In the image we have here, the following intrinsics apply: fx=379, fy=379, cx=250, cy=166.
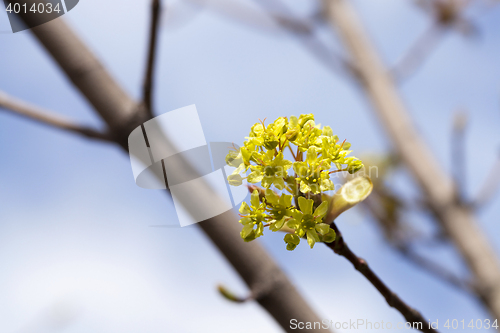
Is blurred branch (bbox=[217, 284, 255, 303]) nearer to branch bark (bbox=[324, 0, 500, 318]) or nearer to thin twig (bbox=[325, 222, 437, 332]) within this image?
thin twig (bbox=[325, 222, 437, 332])

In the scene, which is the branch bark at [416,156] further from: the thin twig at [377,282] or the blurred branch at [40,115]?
the blurred branch at [40,115]

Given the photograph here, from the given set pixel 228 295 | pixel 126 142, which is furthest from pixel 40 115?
pixel 228 295

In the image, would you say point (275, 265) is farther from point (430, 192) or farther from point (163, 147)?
point (430, 192)

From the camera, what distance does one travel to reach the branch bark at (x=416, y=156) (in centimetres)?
268

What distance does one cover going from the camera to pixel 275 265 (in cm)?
112

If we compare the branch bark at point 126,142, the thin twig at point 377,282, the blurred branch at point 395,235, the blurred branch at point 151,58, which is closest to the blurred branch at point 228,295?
the branch bark at point 126,142

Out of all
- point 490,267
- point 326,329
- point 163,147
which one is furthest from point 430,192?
point 163,147

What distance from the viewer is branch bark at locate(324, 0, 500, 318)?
8.78 ft

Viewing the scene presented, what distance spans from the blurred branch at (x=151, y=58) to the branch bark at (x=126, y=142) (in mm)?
32

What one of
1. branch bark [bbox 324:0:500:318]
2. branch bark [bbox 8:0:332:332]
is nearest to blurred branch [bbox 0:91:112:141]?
branch bark [bbox 8:0:332:332]

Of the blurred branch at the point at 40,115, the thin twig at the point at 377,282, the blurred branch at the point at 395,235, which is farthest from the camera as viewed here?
the blurred branch at the point at 395,235

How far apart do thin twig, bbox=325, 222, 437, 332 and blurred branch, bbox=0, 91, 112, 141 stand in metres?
0.86

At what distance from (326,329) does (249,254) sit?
0.99ft

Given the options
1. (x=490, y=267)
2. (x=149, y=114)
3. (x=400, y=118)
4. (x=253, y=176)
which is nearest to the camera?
(x=253, y=176)
